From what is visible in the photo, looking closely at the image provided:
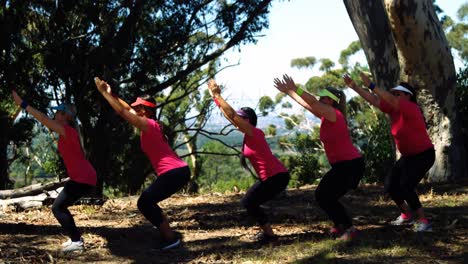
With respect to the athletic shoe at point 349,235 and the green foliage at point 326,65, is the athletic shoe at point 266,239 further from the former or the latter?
the green foliage at point 326,65

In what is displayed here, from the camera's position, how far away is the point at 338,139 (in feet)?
17.6

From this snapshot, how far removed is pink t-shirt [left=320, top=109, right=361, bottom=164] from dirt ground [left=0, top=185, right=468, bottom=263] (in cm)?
84

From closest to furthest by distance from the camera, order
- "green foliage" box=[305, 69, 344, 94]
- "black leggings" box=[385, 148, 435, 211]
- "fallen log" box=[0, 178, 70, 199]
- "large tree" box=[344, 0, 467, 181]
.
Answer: "black leggings" box=[385, 148, 435, 211]
"fallen log" box=[0, 178, 70, 199]
"large tree" box=[344, 0, 467, 181]
"green foliage" box=[305, 69, 344, 94]

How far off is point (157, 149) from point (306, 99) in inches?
58.7

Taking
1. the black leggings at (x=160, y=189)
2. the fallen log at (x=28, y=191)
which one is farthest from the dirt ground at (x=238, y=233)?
the black leggings at (x=160, y=189)

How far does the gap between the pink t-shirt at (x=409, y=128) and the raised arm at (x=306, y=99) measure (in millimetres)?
818

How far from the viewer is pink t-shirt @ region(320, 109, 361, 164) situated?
209 inches

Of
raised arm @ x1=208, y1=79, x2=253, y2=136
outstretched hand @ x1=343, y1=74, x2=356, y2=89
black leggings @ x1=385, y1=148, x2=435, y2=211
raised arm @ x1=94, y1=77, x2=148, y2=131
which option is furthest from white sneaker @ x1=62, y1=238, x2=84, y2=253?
black leggings @ x1=385, y1=148, x2=435, y2=211

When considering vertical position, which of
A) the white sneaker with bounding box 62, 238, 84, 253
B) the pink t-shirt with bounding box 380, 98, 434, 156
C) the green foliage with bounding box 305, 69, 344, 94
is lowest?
the white sneaker with bounding box 62, 238, 84, 253

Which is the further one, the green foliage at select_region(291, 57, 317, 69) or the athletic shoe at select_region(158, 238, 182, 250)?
the green foliage at select_region(291, 57, 317, 69)

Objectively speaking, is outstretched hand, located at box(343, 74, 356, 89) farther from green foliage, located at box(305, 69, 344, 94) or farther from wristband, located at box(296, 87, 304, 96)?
green foliage, located at box(305, 69, 344, 94)

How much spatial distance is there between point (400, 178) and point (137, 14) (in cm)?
1048

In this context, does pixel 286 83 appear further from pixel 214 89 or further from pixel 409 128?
pixel 409 128

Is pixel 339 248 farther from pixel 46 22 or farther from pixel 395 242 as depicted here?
pixel 46 22
